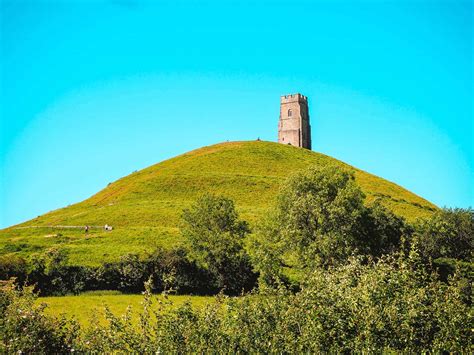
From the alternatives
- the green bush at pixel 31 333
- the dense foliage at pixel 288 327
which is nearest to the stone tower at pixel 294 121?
the dense foliage at pixel 288 327

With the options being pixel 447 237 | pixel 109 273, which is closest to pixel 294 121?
pixel 447 237

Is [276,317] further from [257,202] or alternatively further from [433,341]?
[257,202]

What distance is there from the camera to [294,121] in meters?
133

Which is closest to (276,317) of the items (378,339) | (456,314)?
(378,339)

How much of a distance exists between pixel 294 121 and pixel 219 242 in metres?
87.4

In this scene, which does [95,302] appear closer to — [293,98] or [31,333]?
[31,333]

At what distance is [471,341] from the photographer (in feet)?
62.6

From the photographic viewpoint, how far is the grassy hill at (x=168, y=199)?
2512 inches

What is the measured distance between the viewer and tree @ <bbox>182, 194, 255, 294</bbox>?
5022cm

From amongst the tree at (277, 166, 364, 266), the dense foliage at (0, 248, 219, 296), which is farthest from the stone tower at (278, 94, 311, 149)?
the dense foliage at (0, 248, 219, 296)

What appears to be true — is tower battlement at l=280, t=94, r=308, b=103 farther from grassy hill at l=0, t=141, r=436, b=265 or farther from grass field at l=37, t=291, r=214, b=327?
grass field at l=37, t=291, r=214, b=327

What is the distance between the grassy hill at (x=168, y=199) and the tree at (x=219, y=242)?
6383mm

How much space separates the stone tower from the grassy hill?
23.5ft

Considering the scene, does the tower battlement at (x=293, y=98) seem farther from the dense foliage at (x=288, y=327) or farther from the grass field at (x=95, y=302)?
the dense foliage at (x=288, y=327)
